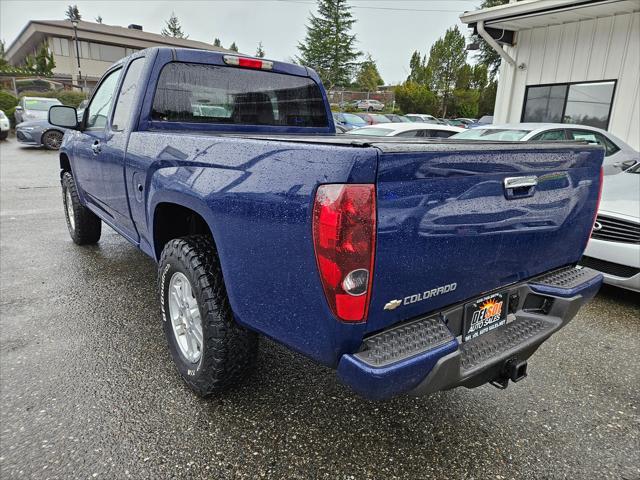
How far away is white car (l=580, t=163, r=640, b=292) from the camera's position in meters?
3.80

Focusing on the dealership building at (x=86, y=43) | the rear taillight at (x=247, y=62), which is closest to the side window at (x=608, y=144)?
the rear taillight at (x=247, y=62)

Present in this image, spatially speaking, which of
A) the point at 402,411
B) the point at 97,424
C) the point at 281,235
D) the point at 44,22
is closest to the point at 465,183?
the point at 281,235

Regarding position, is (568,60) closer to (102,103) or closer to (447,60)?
(102,103)

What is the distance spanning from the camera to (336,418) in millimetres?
2430

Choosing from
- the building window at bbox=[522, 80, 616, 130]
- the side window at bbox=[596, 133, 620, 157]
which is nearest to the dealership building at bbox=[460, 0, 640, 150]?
the building window at bbox=[522, 80, 616, 130]

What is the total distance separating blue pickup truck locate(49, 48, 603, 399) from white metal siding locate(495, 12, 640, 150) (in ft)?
30.2

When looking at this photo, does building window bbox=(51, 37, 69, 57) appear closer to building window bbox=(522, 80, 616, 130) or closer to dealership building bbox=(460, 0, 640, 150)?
dealership building bbox=(460, 0, 640, 150)

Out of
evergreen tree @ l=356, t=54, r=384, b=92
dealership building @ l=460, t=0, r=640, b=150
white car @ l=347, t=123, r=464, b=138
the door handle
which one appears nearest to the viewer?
the door handle

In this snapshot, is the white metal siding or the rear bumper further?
the white metal siding

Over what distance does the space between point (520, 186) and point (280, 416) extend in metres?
1.65

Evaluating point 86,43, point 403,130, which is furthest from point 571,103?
point 86,43

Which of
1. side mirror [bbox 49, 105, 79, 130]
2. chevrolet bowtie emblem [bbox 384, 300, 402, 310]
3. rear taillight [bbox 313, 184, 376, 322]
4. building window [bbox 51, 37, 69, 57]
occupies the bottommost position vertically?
chevrolet bowtie emblem [bbox 384, 300, 402, 310]

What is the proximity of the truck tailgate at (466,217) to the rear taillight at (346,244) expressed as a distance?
43 millimetres

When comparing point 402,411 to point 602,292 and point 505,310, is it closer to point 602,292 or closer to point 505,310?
point 505,310
